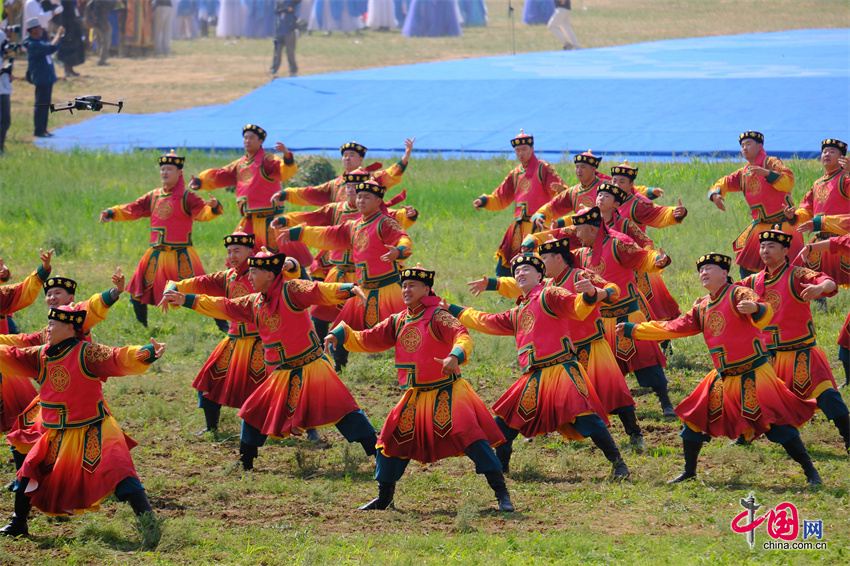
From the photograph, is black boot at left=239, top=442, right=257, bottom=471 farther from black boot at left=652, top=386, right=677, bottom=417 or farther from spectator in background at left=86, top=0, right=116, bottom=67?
spectator in background at left=86, top=0, right=116, bottom=67

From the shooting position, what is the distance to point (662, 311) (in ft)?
31.7

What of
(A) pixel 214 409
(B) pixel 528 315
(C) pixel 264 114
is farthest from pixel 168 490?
(C) pixel 264 114

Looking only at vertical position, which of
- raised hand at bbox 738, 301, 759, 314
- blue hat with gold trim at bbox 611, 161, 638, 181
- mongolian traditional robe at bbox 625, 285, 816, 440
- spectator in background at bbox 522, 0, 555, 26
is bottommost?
mongolian traditional robe at bbox 625, 285, 816, 440

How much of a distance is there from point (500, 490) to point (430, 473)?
3.48ft

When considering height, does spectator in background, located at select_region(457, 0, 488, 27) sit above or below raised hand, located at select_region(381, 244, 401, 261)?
above

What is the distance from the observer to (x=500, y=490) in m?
6.77

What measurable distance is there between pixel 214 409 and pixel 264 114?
53.0 feet

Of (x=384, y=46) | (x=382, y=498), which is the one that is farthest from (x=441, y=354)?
(x=384, y=46)

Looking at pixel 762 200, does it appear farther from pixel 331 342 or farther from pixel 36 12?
pixel 36 12

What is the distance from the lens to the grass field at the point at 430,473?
6.11m

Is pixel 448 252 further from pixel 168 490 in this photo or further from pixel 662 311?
pixel 168 490

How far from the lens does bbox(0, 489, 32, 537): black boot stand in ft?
21.4

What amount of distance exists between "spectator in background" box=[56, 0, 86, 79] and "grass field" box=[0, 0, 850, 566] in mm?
11629

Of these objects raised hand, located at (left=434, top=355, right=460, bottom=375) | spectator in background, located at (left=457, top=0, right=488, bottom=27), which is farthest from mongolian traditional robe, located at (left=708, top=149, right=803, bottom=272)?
spectator in background, located at (left=457, top=0, right=488, bottom=27)
